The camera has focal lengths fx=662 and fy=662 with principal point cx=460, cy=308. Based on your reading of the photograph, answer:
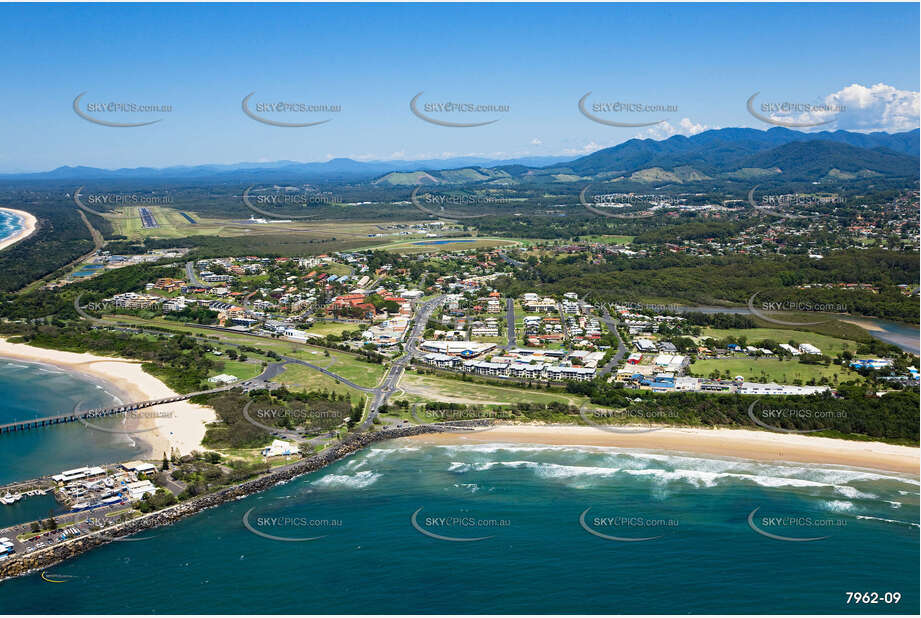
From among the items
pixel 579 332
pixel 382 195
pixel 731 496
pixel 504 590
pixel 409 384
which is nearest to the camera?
pixel 504 590

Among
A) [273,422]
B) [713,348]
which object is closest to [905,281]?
[713,348]

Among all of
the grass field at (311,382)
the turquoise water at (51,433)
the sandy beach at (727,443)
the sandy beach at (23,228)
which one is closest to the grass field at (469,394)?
the grass field at (311,382)

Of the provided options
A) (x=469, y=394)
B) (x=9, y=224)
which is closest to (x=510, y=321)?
(x=469, y=394)

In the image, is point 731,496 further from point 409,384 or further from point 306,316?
point 306,316

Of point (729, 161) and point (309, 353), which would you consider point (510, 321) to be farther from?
point (729, 161)

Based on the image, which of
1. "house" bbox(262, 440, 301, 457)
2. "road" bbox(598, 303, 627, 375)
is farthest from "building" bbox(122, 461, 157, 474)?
"road" bbox(598, 303, 627, 375)

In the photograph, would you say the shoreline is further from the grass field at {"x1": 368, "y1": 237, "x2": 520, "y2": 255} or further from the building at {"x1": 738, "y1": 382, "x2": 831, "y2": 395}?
the grass field at {"x1": 368, "y1": 237, "x2": 520, "y2": 255}

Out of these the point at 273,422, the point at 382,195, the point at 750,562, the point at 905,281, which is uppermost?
the point at 382,195

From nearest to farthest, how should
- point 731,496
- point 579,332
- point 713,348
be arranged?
point 731,496, point 713,348, point 579,332
